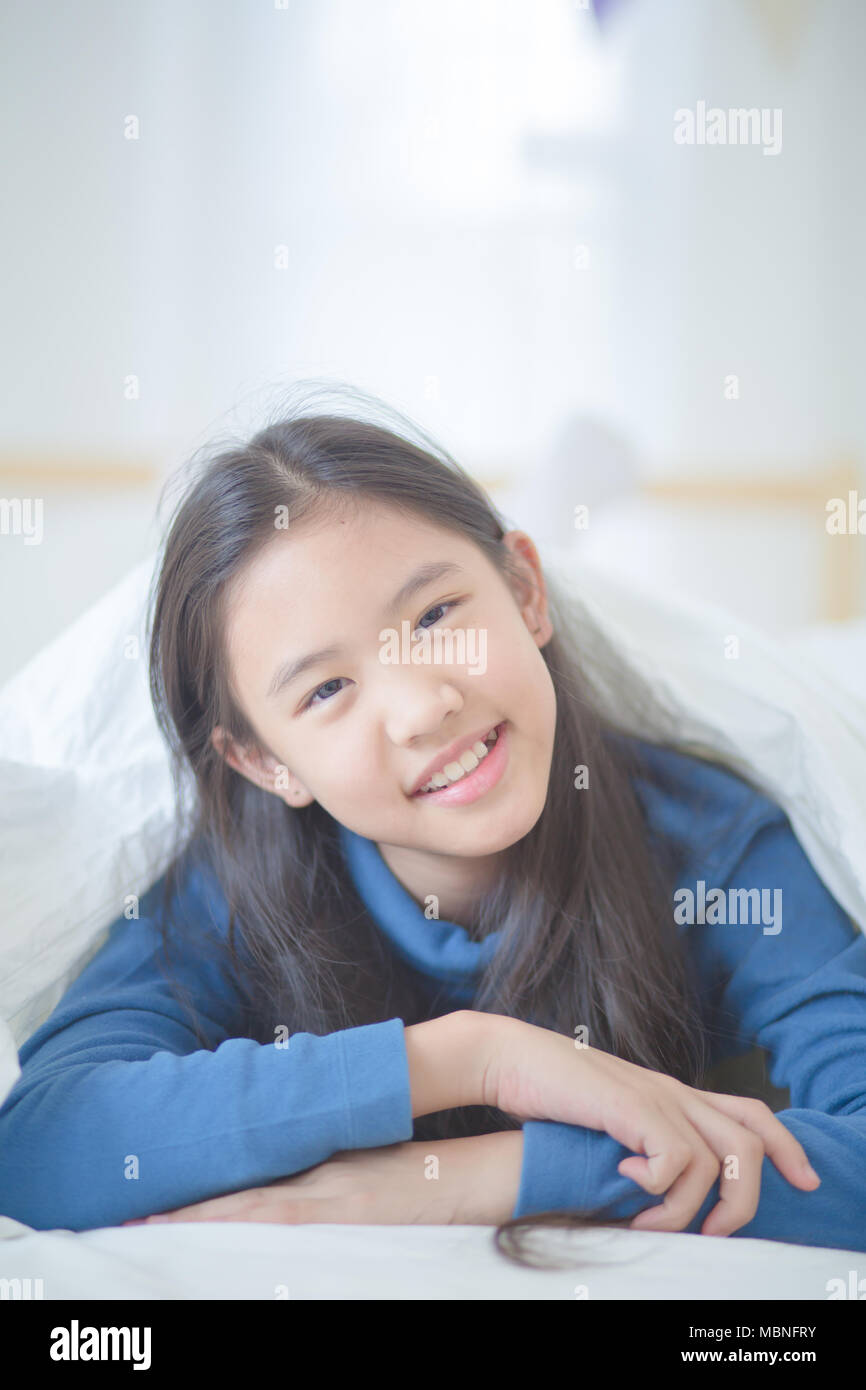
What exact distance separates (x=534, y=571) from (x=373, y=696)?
176 mm

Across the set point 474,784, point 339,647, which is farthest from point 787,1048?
point 339,647

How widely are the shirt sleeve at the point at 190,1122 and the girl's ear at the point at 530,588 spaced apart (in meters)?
0.27

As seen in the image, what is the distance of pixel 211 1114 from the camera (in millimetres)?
466

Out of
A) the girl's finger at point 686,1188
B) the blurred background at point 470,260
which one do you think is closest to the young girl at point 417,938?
the girl's finger at point 686,1188

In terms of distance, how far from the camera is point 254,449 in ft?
2.06

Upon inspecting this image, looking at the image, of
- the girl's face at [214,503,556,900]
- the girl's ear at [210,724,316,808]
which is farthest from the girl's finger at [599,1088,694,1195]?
the girl's ear at [210,724,316,808]

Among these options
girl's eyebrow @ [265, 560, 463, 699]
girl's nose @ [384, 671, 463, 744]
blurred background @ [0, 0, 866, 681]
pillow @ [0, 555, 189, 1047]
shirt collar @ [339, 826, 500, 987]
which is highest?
blurred background @ [0, 0, 866, 681]

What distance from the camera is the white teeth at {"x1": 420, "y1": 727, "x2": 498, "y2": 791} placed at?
56cm

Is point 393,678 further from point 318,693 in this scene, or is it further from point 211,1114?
point 211,1114

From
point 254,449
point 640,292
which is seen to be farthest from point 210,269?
point 254,449

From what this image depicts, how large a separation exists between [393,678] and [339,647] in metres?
0.03

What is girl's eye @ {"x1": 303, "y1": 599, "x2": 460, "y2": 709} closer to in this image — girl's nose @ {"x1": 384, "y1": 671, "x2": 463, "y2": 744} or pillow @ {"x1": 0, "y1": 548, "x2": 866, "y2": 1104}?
girl's nose @ {"x1": 384, "y1": 671, "x2": 463, "y2": 744}

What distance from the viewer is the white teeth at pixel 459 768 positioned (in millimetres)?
565

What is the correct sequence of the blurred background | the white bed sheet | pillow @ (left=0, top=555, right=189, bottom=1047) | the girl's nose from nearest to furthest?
the white bed sheet < the girl's nose < pillow @ (left=0, top=555, right=189, bottom=1047) < the blurred background
